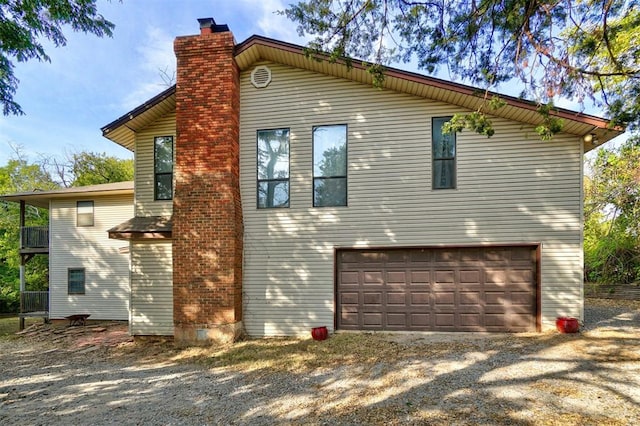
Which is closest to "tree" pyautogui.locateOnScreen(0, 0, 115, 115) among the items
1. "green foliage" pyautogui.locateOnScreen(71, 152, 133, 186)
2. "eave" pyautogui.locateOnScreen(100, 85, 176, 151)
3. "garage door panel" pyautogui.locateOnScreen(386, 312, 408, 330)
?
"eave" pyautogui.locateOnScreen(100, 85, 176, 151)

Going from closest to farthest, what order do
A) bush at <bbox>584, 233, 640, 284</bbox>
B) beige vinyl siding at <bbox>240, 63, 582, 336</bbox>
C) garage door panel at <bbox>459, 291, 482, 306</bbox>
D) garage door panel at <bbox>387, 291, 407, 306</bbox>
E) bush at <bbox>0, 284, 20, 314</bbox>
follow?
beige vinyl siding at <bbox>240, 63, 582, 336</bbox>
garage door panel at <bbox>459, 291, 482, 306</bbox>
garage door panel at <bbox>387, 291, 407, 306</bbox>
bush at <bbox>584, 233, 640, 284</bbox>
bush at <bbox>0, 284, 20, 314</bbox>

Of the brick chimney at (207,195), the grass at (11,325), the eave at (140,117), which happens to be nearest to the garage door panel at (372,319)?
the brick chimney at (207,195)

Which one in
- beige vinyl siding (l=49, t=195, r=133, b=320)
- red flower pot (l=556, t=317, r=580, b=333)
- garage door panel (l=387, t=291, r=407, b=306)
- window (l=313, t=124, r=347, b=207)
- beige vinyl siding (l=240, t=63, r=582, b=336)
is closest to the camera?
red flower pot (l=556, t=317, r=580, b=333)

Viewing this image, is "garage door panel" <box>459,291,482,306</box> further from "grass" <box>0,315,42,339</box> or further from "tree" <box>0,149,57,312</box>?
"tree" <box>0,149,57,312</box>

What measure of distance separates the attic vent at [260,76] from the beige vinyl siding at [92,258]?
28.4 feet

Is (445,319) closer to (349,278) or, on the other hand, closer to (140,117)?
(349,278)

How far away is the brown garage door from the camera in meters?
7.75

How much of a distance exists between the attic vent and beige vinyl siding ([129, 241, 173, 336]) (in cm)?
468

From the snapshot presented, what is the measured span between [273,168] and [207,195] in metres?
1.76

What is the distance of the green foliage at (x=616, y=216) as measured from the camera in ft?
43.2

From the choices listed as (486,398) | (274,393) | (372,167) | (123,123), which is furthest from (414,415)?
(123,123)

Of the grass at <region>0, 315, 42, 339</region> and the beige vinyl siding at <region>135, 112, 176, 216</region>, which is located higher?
the beige vinyl siding at <region>135, 112, 176, 216</region>

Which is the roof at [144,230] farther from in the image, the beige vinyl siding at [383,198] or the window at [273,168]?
the window at [273,168]

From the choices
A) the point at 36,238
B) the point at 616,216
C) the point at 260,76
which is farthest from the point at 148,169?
the point at 616,216
